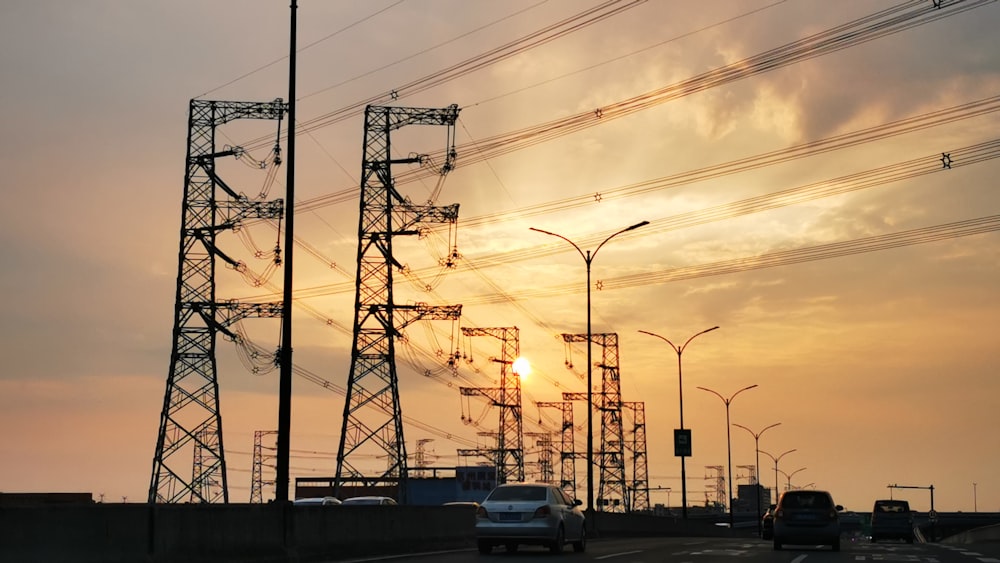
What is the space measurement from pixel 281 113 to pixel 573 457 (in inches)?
3032

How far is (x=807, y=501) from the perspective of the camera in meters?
36.2

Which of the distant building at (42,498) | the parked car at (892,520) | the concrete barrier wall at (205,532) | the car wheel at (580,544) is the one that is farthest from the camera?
the parked car at (892,520)

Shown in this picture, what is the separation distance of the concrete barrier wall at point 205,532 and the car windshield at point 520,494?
8.57 feet

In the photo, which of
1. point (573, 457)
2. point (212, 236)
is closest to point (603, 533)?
point (212, 236)

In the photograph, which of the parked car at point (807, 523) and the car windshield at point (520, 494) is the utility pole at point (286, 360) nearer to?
the car windshield at point (520, 494)

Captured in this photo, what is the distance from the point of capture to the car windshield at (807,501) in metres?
36.0

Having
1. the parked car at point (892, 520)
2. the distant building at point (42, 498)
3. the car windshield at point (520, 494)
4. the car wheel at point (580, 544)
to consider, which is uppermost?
the car windshield at point (520, 494)

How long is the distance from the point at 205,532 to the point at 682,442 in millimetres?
76333

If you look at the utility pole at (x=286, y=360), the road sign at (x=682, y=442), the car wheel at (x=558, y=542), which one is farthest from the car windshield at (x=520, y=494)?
the road sign at (x=682, y=442)

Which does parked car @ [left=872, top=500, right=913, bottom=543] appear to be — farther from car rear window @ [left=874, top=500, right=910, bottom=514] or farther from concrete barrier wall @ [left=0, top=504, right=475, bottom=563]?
concrete barrier wall @ [left=0, top=504, right=475, bottom=563]

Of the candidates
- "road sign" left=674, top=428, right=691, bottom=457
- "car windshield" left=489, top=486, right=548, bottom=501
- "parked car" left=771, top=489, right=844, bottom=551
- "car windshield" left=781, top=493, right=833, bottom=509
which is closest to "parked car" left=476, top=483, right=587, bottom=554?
"car windshield" left=489, top=486, right=548, bottom=501

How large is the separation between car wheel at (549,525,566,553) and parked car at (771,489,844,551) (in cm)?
911

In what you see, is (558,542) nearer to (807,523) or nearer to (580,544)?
(580,544)

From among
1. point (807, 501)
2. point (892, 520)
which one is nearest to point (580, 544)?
point (807, 501)
